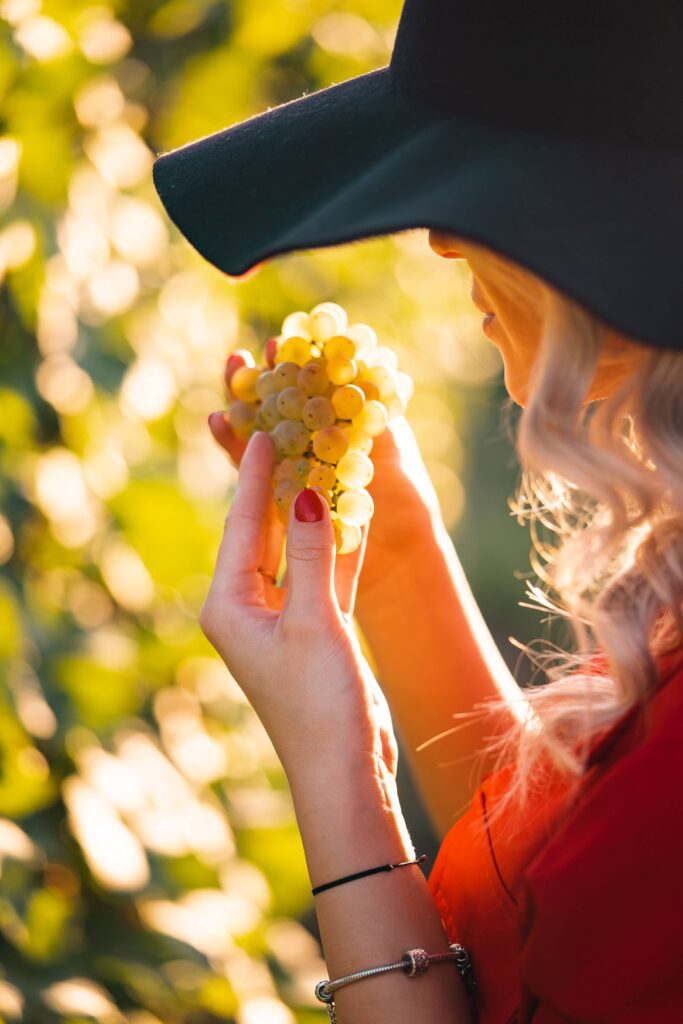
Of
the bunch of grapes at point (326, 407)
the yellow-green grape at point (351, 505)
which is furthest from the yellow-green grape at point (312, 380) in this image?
the yellow-green grape at point (351, 505)

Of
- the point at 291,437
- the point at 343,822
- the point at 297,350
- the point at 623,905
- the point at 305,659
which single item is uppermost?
the point at 297,350

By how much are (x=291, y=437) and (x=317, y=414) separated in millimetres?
32

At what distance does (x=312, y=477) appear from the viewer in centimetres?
95

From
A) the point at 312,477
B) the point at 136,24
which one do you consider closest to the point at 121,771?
the point at 312,477

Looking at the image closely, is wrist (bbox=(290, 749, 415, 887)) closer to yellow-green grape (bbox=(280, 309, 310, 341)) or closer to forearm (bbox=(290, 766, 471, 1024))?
forearm (bbox=(290, 766, 471, 1024))

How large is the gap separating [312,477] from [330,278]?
0.78 m

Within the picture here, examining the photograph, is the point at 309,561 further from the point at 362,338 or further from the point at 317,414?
the point at 362,338

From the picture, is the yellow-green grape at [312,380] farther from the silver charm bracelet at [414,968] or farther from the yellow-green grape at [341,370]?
the silver charm bracelet at [414,968]

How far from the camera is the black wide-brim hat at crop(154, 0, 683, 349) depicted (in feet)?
2.10

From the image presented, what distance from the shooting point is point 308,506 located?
89cm

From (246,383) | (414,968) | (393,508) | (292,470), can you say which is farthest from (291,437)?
(414,968)

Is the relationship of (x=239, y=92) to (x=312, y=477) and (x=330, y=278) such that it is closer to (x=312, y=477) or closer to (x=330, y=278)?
(x=330, y=278)

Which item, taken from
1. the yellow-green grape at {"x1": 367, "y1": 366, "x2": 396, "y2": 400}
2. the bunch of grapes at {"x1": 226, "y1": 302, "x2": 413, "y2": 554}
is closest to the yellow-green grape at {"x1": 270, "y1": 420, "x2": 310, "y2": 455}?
the bunch of grapes at {"x1": 226, "y1": 302, "x2": 413, "y2": 554}

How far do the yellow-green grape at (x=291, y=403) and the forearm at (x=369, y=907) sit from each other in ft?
1.09
